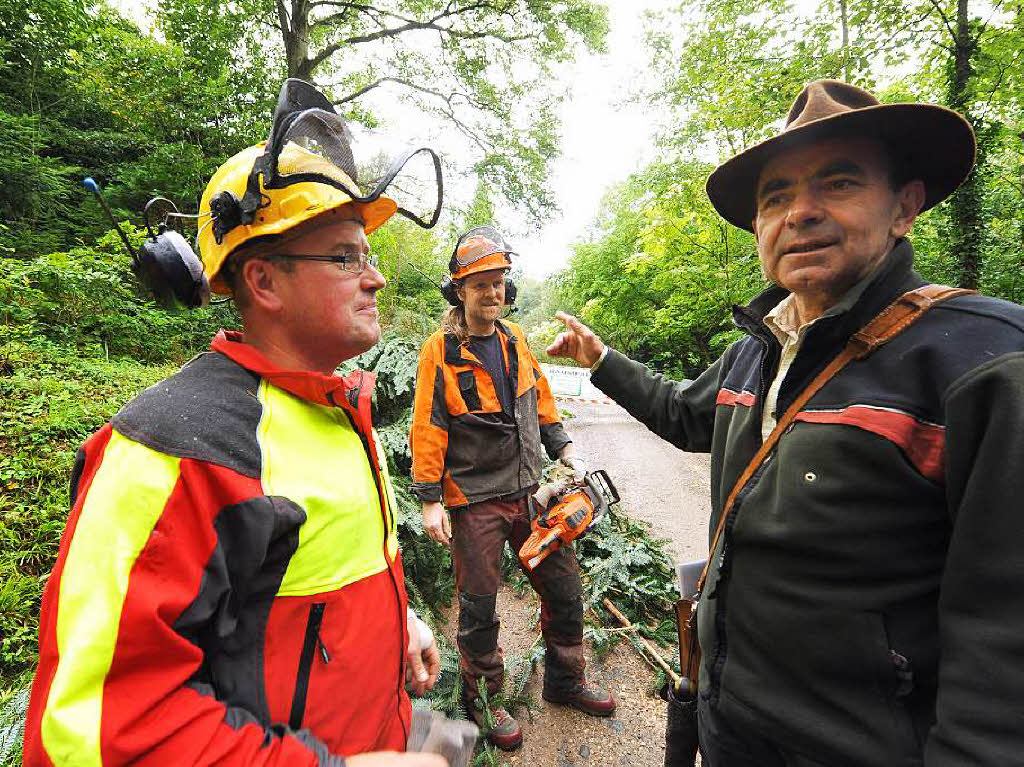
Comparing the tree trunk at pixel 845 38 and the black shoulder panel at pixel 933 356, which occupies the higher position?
the tree trunk at pixel 845 38

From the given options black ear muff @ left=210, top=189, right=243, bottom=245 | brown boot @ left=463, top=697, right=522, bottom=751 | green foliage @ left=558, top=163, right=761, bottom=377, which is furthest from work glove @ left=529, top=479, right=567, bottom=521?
green foliage @ left=558, top=163, right=761, bottom=377

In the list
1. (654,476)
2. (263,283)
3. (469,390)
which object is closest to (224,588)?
(263,283)

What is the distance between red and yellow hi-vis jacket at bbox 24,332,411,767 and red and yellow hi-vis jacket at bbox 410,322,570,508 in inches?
59.4

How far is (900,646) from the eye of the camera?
3.96ft

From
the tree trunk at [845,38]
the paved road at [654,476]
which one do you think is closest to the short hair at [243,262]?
the paved road at [654,476]

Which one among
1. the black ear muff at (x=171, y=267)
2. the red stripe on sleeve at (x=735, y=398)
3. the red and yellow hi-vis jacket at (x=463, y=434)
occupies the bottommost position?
the red and yellow hi-vis jacket at (x=463, y=434)

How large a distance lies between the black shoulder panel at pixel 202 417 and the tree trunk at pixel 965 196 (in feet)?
32.5

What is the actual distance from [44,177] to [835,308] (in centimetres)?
1090

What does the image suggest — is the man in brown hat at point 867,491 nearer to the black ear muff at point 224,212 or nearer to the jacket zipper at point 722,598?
the jacket zipper at point 722,598

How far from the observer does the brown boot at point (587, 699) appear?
317 cm

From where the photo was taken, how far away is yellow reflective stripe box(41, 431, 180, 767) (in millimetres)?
805

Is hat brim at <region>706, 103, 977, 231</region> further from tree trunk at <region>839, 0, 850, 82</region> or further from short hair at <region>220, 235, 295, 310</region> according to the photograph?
tree trunk at <region>839, 0, 850, 82</region>

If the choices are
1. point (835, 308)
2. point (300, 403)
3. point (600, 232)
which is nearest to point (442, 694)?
point (300, 403)

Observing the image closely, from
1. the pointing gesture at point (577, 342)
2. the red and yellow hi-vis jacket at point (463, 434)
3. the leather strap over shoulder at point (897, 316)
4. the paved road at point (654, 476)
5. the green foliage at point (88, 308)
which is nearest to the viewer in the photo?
the leather strap over shoulder at point (897, 316)
